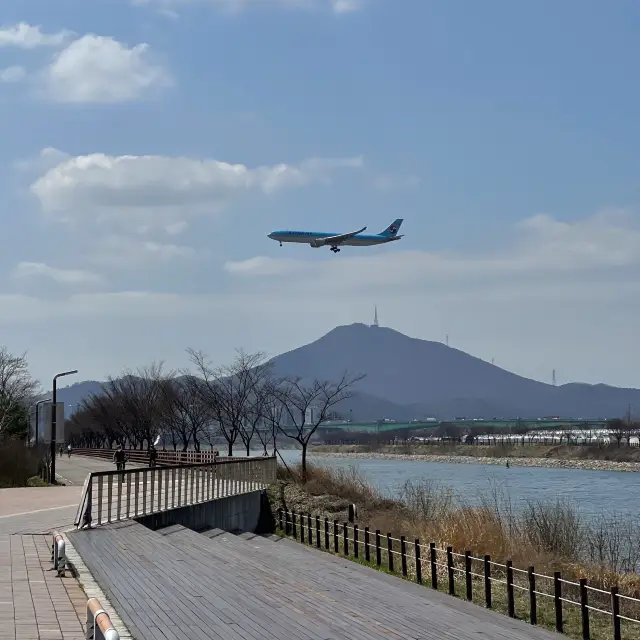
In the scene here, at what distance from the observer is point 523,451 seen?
12388cm

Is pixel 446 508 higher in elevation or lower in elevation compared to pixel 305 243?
lower

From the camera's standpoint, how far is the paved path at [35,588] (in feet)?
33.5

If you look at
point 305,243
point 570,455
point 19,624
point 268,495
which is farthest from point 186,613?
point 570,455

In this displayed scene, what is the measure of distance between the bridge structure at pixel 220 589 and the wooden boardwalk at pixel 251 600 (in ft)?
0.07

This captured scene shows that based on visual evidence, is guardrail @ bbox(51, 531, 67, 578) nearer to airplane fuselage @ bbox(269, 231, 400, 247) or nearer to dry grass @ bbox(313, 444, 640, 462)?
airplane fuselage @ bbox(269, 231, 400, 247)

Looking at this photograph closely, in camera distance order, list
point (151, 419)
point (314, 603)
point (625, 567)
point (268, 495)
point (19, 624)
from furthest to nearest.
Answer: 1. point (151, 419)
2. point (268, 495)
3. point (625, 567)
4. point (314, 603)
5. point (19, 624)

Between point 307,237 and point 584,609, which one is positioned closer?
point 584,609

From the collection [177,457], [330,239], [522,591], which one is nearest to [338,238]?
[330,239]

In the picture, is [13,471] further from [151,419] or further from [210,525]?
[151,419]

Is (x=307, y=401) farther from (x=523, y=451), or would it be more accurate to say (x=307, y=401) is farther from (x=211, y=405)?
(x=523, y=451)

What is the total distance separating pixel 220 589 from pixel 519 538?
1310 cm

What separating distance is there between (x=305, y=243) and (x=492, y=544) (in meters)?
63.5

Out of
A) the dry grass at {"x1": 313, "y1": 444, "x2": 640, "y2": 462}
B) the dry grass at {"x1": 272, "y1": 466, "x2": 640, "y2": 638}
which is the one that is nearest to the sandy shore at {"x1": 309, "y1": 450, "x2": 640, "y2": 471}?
the dry grass at {"x1": 313, "y1": 444, "x2": 640, "y2": 462}

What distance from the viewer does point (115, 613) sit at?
10.6 m
